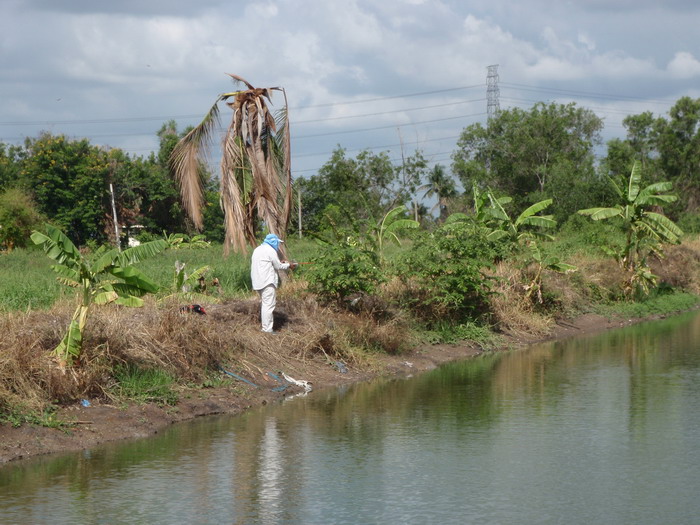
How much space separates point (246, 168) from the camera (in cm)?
2067

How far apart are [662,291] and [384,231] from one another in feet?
40.7

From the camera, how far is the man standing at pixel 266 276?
16172 mm

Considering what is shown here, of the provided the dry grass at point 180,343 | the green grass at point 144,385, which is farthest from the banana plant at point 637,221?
the green grass at point 144,385

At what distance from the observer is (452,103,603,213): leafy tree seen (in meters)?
50.1

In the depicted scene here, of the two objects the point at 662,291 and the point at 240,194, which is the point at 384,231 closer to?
the point at 240,194

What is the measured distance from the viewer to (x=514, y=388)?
51.4 feet

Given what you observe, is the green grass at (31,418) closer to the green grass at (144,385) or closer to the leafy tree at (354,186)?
the green grass at (144,385)

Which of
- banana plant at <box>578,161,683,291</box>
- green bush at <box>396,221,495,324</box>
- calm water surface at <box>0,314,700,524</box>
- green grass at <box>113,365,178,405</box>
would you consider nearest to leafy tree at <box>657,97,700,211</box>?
banana plant at <box>578,161,683,291</box>

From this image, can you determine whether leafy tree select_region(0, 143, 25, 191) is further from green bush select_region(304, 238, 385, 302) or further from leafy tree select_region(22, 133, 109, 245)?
green bush select_region(304, 238, 385, 302)

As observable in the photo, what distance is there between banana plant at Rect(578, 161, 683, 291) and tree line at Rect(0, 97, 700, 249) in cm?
1366

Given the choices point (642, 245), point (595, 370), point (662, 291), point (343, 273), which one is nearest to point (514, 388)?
point (595, 370)

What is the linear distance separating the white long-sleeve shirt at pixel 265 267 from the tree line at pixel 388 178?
24.5m

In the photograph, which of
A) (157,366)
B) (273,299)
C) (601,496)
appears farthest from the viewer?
(273,299)

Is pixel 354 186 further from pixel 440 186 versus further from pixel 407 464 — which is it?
pixel 407 464
